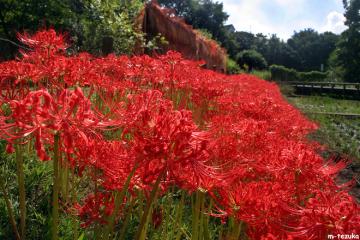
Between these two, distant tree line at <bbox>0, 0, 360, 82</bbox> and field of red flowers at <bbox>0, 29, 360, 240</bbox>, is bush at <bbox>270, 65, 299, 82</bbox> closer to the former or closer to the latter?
distant tree line at <bbox>0, 0, 360, 82</bbox>

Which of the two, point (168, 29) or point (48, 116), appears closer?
point (48, 116)

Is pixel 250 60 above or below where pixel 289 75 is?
above

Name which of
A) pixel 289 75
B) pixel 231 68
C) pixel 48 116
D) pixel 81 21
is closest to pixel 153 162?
pixel 48 116

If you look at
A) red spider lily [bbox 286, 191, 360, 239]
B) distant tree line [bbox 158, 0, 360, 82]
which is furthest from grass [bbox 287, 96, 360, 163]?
distant tree line [bbox 158, 0, 360, 82]

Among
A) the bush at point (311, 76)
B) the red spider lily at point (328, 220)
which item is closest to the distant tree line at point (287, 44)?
the bush at point (311, 76)

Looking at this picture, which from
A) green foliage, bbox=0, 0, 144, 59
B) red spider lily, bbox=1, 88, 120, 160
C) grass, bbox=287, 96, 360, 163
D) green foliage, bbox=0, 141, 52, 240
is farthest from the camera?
grass, bbox=287, 96, 360, 163

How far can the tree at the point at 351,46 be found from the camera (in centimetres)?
4259

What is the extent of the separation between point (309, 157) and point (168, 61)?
7.24ft

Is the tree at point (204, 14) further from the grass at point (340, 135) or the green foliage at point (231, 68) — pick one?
the grass at point (340, 135)

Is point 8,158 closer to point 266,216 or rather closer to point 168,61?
point 168,61

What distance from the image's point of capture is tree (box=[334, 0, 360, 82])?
42.6 m

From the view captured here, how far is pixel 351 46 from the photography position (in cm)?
4344

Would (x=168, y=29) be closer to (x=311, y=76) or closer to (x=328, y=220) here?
(x=328, y=220)

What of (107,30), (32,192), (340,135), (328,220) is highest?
(107,30)
